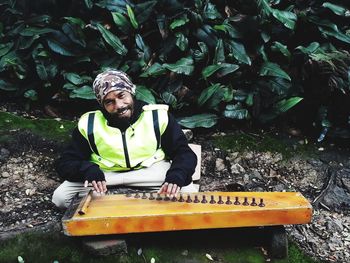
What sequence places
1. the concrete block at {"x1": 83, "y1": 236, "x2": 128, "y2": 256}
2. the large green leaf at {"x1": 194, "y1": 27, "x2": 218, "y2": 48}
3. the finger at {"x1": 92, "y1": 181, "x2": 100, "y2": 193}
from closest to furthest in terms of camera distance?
the concrete block at {"x1": 83, "y1": 236, "x2": 128, "y2": 256}
the finger at {"x1": 92, "y1": 181, "x2": 100, "y2": 193}
the large green leaf at {"x1": 194, "y1": 27, "x2": 218, "y2": 48}

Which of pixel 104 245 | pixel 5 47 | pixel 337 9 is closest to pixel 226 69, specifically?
pixel 337 9

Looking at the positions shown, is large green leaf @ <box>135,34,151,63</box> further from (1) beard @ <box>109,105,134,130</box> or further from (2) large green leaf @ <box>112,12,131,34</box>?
(1) beard @ <box>109,105,134,130</box>

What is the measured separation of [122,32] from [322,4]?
236 centimetres

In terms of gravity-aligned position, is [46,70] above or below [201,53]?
below

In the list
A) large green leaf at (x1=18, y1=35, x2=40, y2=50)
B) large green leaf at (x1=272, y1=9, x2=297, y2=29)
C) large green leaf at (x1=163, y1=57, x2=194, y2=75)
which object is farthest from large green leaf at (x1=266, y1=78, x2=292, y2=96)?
large green leaf at (x1=18, y1=35, x2=40, y2=50)

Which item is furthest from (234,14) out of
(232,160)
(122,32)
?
(232,160)

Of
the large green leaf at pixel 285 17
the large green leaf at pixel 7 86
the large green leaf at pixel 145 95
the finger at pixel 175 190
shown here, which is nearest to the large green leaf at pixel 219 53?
the large green leaf at pixel 285 17

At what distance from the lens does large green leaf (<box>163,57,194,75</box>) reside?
17.9 feet

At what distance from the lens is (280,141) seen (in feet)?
18.1

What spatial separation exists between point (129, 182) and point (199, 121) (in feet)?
4.85

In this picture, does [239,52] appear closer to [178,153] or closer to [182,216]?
[178,153]

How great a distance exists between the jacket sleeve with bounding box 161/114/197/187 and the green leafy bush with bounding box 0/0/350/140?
3.93 ft

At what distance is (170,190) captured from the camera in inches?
153

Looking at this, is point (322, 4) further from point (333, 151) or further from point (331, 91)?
point (333, 151)
